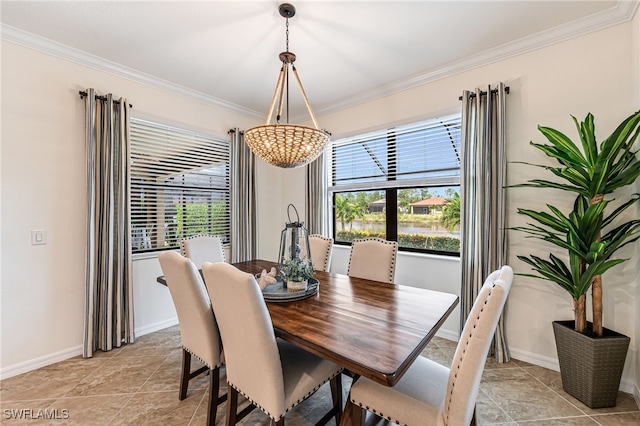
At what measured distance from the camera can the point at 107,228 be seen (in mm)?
2596

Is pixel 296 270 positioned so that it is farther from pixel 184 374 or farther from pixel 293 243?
pixel 184 374

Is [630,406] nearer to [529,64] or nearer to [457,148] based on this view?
[457,148]

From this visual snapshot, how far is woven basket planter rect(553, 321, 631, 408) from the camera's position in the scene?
1772 millimetres

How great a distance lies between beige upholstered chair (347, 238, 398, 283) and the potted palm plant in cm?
105

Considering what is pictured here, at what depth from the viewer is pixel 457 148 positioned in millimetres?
2850

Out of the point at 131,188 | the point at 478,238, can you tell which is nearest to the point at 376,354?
the point at 478,238

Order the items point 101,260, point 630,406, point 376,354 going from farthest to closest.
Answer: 1. point 101,260
2. point 630,406
3. point 376,354

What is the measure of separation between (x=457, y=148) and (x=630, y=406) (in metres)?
2.30

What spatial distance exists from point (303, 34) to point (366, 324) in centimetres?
221

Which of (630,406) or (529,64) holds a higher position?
(529,64)

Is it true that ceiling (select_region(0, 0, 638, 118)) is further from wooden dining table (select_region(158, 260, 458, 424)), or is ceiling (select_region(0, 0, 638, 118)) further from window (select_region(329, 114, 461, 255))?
wooden dining table (select_region(158, 260, 458, 424))

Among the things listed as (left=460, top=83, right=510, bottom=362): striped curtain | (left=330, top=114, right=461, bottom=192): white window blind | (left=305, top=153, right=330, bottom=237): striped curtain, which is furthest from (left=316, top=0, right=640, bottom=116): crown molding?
(left=305, top=153, right=330, bottom=237): striped curtain

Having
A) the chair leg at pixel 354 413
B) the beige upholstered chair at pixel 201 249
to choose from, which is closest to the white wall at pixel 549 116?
the chair leg at pixel 354 413

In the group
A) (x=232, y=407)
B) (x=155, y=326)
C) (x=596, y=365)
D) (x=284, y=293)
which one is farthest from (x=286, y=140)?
(x=155, y=326)
